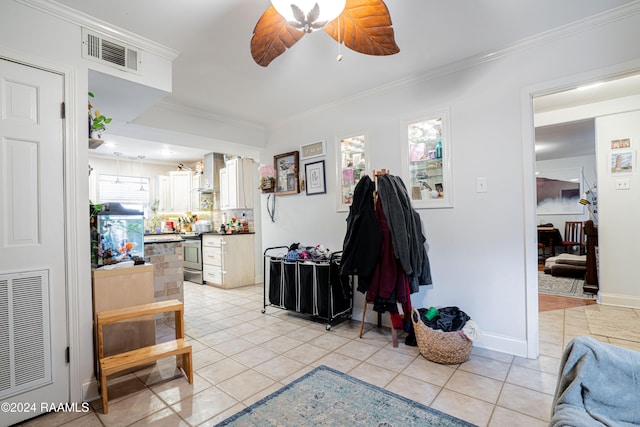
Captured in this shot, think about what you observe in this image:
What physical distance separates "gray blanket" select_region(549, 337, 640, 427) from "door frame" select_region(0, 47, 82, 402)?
7.65ft

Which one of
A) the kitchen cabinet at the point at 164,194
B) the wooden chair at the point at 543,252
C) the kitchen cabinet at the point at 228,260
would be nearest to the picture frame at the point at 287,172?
the kitchen cabinet at the point at 228,260

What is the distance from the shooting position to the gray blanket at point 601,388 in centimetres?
91

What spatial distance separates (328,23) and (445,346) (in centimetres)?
218

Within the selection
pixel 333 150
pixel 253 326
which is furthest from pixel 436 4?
pixel 253 326

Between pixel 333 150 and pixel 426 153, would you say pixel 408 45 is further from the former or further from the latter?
pixel 333 150

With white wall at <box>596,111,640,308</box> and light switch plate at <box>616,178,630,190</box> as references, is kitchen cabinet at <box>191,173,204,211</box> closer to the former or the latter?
white wall at <box>596,111,640,308</box>

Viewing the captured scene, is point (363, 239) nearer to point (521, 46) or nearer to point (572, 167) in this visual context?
point (521, 46)

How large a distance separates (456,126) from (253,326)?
8.74 ft

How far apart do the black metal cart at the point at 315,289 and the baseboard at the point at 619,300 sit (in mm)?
3095

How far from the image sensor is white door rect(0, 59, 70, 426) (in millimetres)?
1599

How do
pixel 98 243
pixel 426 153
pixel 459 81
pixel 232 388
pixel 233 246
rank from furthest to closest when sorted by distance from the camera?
pixel 233 246 → pixel 426 153 → pixel 459 81 → pixel 98 243 → pixel 232 388

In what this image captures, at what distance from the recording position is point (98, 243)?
2104 millimetres

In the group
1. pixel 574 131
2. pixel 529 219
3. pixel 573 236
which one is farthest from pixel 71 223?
pixel 573 236

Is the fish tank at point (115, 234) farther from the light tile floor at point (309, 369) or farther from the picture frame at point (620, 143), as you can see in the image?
the picture frame at point (620, 143)
